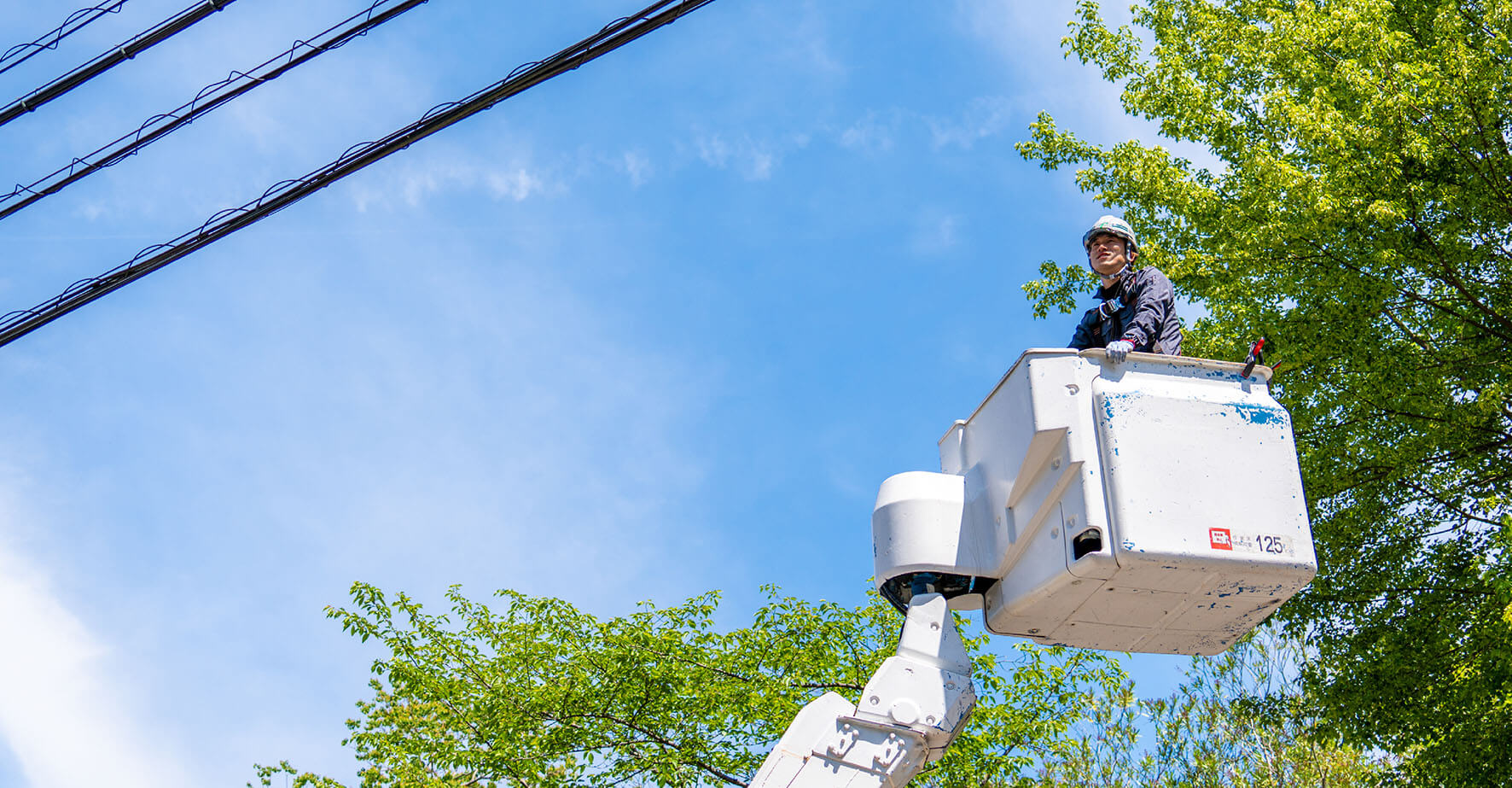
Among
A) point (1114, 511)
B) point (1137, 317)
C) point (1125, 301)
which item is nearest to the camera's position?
point (1114, 511)

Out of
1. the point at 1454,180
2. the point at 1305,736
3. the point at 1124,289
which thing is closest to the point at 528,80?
the point at 1124,289

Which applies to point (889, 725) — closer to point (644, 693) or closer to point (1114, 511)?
point (1114, 511)

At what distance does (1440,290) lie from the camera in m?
12.4

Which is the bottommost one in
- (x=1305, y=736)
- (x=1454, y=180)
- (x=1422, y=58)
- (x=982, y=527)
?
(x=982, y=527)

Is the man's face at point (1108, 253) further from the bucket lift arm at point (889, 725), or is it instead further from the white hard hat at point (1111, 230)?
the bucket lift arm at point (889, 725)

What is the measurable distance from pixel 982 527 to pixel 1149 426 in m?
0.78

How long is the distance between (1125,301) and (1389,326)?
746 cm

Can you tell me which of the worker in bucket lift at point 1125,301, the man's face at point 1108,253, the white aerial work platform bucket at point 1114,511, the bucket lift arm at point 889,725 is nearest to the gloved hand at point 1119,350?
the white aerial work platform bucket at point 1114,511

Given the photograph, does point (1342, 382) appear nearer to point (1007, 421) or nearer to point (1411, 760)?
point (1411, 760)

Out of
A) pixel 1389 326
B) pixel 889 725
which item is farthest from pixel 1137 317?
pixel 1389 326

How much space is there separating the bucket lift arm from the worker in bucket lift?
4.83ft

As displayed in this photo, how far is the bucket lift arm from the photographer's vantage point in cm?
484

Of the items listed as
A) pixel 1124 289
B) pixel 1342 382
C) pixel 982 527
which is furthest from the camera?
pixel 1342 382

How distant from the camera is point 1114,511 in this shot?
184 inches
